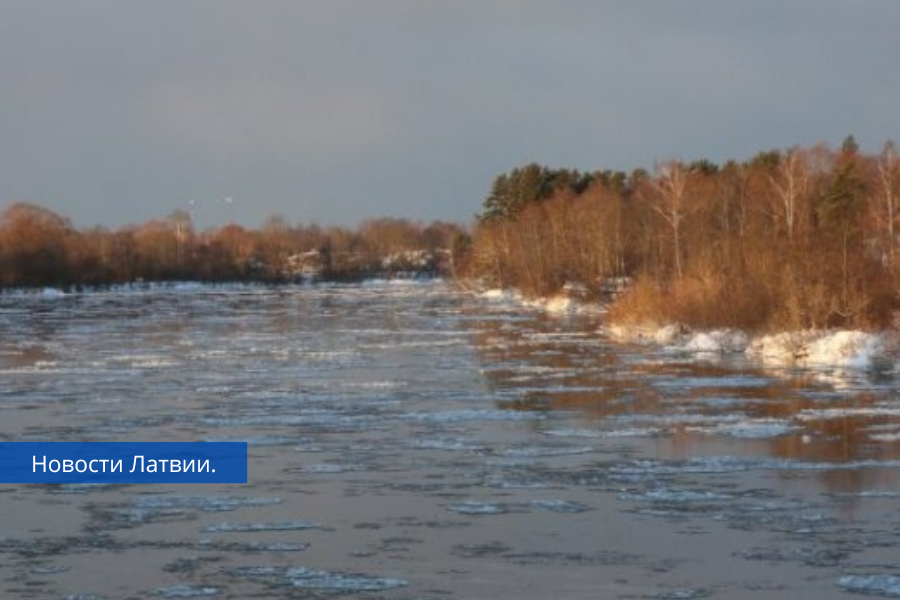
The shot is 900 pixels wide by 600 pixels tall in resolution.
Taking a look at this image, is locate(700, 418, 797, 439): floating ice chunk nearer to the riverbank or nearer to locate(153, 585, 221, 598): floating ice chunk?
the riverbank

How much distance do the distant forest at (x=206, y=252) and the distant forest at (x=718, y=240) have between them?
2992 centimetres

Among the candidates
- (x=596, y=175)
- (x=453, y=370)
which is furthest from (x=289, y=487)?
(x=596, y=175)

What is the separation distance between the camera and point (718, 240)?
4300cm

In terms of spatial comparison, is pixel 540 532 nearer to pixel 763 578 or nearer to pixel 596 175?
pixel 763 578

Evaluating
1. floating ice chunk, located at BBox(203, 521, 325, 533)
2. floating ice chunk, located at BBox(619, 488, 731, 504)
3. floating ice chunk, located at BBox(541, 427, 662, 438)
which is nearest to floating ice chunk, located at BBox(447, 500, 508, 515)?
floating ice chunk, located at BBox(619, 488, 731, 504)

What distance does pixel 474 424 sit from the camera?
18703 mm

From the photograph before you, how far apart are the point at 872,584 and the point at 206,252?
11518 cm

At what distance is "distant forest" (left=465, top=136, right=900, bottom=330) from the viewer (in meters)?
30.1

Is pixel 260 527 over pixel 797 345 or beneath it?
beneath

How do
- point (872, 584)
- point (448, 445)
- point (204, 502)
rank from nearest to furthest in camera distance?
point (872, 584) < point (204, 502) < point (448, 445)

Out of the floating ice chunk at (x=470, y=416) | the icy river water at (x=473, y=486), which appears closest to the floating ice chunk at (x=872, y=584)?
the icy river water at (x=473, y=486)

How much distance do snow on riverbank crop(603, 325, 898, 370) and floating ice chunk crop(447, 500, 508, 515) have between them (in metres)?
15.3

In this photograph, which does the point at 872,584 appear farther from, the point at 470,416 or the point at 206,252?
the point at 206,252

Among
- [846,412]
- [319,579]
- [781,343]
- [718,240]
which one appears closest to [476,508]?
[319,579]
